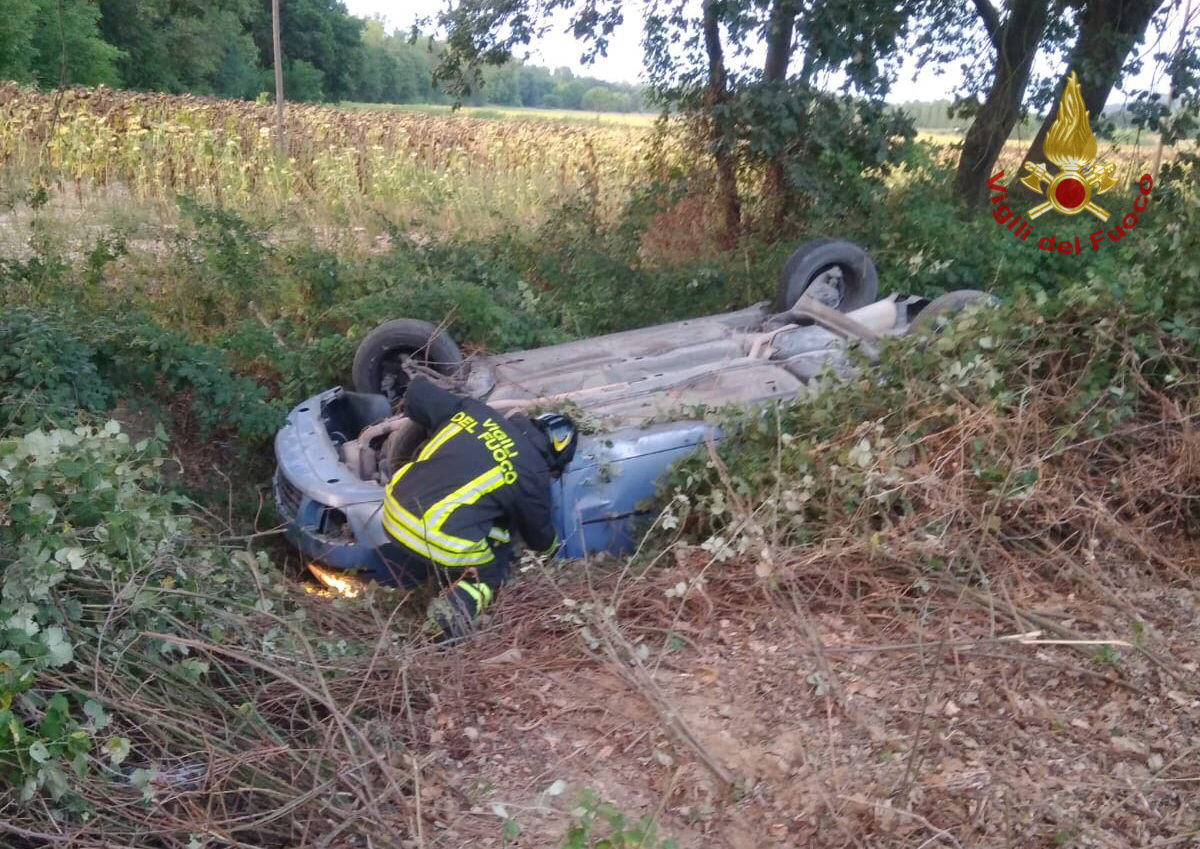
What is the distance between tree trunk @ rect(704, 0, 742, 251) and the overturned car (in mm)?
2802

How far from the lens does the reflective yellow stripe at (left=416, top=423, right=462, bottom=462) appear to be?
14.4 ft

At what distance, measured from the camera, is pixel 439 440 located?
4.41 meters

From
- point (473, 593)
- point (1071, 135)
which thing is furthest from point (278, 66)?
point (1071, 135)

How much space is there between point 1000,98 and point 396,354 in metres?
7.08

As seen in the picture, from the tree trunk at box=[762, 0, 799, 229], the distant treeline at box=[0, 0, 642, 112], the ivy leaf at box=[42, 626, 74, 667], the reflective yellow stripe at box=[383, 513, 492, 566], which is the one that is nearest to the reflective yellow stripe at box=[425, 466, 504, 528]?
the reflective yellow stripe at box=[383, 513, 492, 566]

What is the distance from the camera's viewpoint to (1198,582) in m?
3.86

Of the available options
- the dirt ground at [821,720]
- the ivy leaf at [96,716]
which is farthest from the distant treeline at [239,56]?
the dirt ground at [821,720]

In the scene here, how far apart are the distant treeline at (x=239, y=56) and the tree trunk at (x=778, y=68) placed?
1771 millimetres

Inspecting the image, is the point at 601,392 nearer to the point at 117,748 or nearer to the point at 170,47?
the point at 117,748

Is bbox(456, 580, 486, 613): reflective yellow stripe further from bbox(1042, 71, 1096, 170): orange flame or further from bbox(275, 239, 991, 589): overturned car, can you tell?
bbox(1042, 71, 1096, 170): orange flame

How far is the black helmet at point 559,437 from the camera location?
4496mm

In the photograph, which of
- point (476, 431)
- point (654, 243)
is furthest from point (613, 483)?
point (654, 243)

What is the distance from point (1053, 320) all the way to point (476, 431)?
264 cm

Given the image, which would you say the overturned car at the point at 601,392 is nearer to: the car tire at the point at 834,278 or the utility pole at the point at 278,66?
the car tire at the point at 834,278
